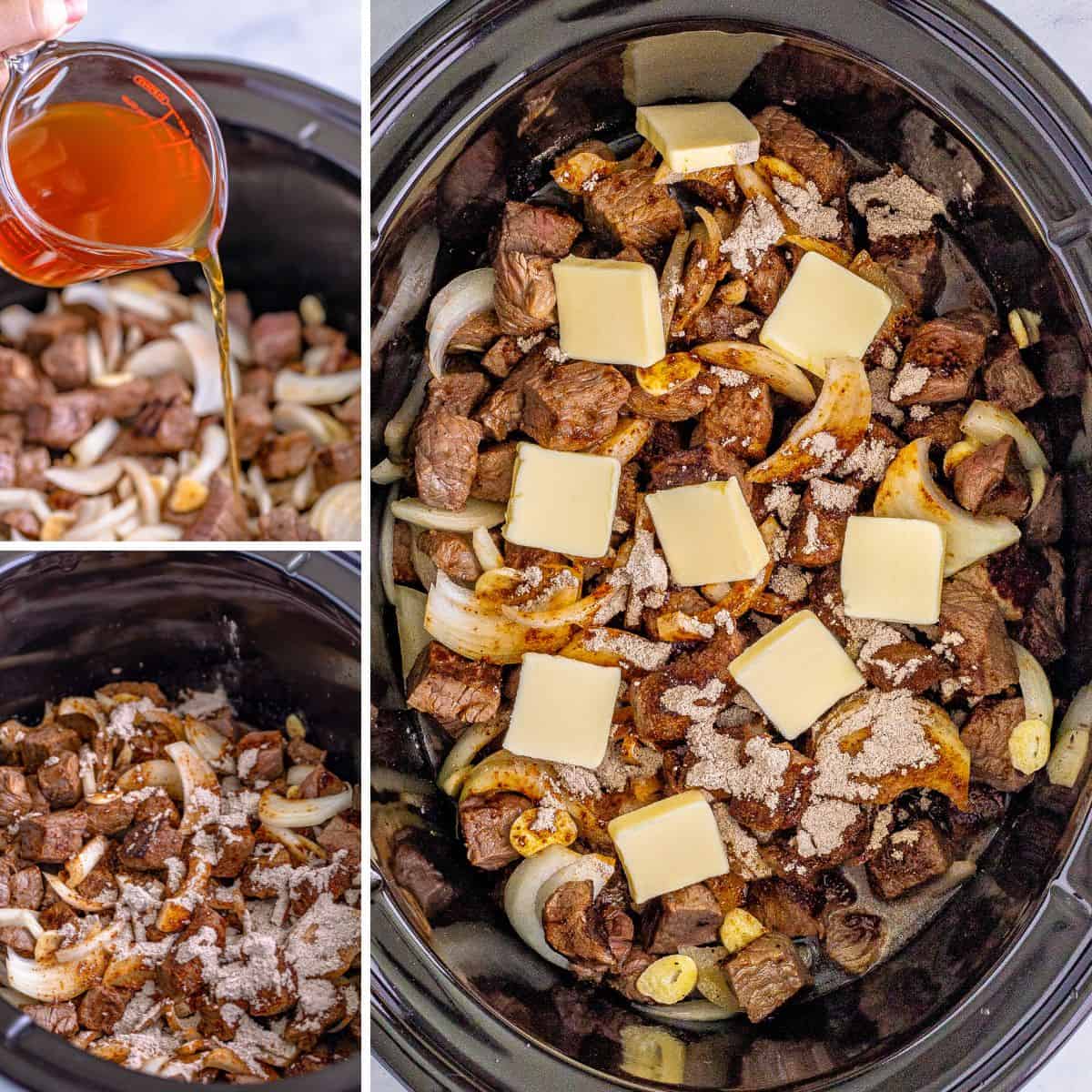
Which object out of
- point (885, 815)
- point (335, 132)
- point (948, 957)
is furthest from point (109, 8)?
point (948, 957)

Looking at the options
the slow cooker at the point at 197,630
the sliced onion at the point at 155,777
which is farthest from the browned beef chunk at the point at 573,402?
the sliced onion at the point at 155,777

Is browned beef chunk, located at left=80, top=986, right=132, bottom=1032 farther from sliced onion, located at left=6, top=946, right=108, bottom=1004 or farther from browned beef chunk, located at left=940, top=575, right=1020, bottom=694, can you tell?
browned beef chunk, located at left=940, top=575, right=1020, bottom=694

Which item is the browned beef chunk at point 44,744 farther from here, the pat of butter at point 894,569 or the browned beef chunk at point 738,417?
the pat of butter at point 894,569

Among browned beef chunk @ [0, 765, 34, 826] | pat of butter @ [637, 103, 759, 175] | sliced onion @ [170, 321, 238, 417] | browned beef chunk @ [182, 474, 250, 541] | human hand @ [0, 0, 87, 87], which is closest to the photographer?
human hand @ [0, 0, 87, 87]

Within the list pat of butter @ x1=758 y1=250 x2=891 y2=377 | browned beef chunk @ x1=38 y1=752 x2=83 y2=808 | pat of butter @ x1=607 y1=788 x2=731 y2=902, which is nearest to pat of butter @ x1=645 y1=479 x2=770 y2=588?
pat of butter @ x1=758 y1=250 x2=891 y2=377

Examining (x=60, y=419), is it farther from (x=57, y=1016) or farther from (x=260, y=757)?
(x=57, y=1016)

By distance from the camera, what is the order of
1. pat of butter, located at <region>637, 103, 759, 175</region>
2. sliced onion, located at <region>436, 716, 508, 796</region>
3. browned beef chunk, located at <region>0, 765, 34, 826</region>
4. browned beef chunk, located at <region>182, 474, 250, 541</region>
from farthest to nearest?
browned beef chunk, located at <region>182, 474, 250, 541</region>, sliced onion, located at <region>436, 716, 508, 796</region>, pat of butter, located at <region>637, 103, 759, 175</region>, browned beef chunk, located at <region>0, 765, 34, 826</region>
